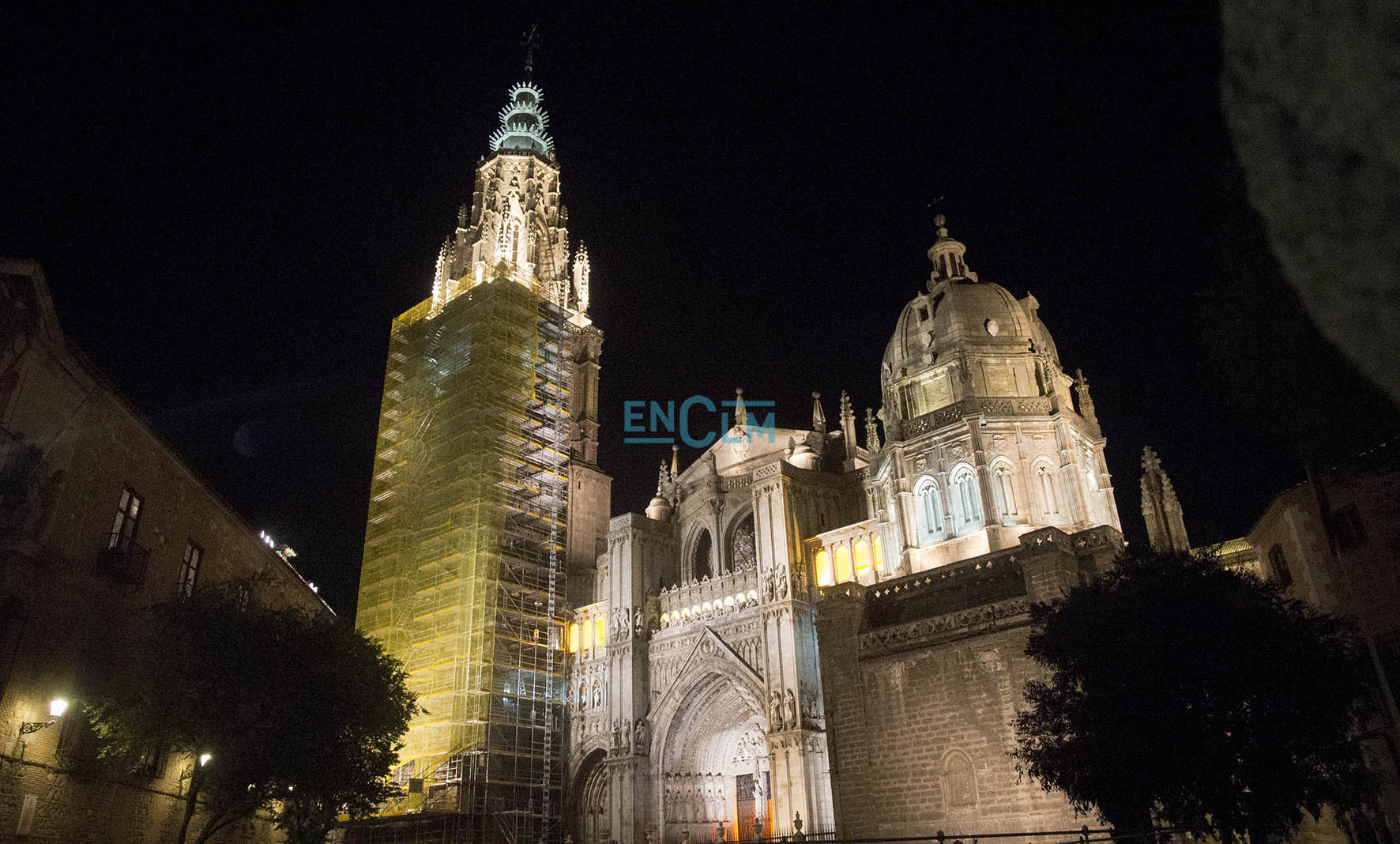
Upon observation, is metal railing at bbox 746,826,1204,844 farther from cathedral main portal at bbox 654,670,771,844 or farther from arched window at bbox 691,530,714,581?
arched window at bbox 691,530,714,581

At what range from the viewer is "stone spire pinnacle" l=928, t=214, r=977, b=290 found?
36.6 meters

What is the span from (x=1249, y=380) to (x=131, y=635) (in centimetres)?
2047

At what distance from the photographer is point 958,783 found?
20594 mm

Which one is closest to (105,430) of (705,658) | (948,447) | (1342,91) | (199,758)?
(199,758)

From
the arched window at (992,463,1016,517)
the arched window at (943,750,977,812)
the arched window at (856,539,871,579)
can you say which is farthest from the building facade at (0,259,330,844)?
the arched window at (992,463,1016,517)

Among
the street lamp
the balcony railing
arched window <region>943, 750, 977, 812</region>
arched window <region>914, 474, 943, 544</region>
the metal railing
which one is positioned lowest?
the metal railing

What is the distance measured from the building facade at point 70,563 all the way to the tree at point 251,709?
777 mm

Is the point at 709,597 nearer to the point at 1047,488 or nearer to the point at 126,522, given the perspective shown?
the point at 1047,488

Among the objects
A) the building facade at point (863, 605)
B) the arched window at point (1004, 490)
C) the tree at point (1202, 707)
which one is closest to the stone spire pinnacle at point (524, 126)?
the building facade at point (863, 605)

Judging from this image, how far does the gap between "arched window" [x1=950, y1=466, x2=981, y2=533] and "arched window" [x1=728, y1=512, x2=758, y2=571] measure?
8.31 m

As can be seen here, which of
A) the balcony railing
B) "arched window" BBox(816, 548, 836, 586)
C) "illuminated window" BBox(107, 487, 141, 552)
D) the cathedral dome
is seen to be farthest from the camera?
the cathedral dome

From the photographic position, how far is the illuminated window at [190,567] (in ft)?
69.4

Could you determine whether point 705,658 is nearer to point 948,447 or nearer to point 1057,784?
point 948,447

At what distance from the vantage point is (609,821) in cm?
2983
